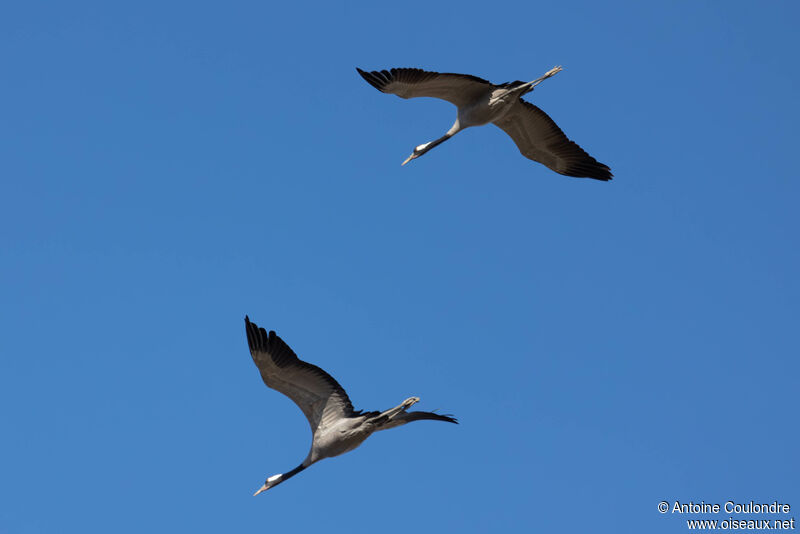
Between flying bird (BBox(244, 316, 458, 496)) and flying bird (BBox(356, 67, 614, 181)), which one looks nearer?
flying bird (BBox(244, 316, 458, 496))

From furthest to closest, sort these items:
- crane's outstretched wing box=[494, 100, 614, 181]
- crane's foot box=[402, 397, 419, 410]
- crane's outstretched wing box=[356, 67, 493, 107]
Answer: crane's outstretched wing box=[494, 100, 614, 181] → crane's outstretched wing box=[356, 67, 493, 107] → crane's foot box=[402, 397, 419, 410]

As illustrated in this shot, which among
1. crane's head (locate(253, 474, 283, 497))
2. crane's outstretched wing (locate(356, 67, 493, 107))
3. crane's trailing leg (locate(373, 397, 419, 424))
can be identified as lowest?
crane's head (locate(253, 474, 283, 497))

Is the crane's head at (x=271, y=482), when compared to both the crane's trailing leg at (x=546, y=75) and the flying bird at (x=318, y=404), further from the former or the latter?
the crane's trailing leg at (x=546, y=75)

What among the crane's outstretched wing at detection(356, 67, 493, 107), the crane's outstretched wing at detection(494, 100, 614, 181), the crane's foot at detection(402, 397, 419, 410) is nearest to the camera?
the crane's foot at detection(402, 397, 419, 410)

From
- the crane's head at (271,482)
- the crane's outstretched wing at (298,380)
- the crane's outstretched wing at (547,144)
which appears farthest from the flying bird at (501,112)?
the crane's head at (271,482)

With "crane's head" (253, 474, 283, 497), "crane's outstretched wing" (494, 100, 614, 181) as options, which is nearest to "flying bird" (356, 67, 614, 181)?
"crane's outstretched wing" (494, 100, 614, 181)

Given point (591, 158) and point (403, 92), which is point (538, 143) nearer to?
point (591, 158)

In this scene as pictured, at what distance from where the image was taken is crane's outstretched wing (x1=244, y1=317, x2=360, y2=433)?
21.6 m

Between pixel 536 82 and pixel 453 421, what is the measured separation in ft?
24.8

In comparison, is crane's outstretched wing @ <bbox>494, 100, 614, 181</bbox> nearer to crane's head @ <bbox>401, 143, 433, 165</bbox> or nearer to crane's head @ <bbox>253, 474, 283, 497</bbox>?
crane's head @ <bbox>401, 143, 433, 165</bbox>

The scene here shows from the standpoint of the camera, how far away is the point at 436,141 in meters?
25.8

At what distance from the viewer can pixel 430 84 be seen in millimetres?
23828

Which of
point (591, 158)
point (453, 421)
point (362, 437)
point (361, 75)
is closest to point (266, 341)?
point (362, 437)

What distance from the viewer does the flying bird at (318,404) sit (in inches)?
852
